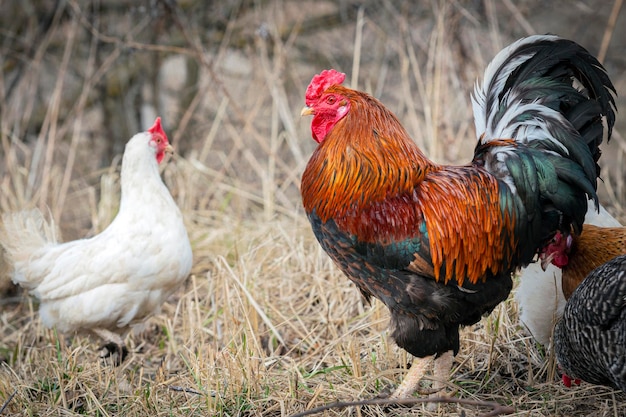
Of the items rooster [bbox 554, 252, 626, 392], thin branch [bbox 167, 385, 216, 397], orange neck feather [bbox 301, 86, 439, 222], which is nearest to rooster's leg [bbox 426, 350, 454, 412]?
rooster [bbox 554, 252, 626, 392]

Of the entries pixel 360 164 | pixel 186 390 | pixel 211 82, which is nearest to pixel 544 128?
pixel 360 164

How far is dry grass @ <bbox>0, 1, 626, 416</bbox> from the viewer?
10.8 feet

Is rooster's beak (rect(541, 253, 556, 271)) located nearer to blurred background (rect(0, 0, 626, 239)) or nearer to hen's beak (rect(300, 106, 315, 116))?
hen's beak (rect(300, 106, 315, 116))

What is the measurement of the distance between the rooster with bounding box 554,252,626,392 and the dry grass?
31cm

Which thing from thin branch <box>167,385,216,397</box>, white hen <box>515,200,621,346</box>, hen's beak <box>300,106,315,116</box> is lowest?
thin branch <box>167,385,216,397</box>

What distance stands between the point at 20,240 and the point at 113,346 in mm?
918

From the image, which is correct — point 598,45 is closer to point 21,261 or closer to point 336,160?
point 336,160

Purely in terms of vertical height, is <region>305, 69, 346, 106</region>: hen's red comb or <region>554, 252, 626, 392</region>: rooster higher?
<region>305, 69, 346, 106</region>: hen's red comb

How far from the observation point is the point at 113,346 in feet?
Answer: 13.9

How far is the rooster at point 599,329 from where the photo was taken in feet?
8.14

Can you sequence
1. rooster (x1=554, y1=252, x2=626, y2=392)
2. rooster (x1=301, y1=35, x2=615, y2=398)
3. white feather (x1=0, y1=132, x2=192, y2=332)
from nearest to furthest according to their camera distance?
rooster (x1=554, y1=252, x2=626, y2=392) < rooster (x1=301, y1=35, x2=615, y2=398) < white feather (x1=0, y1=132, x2=192, y2=332)

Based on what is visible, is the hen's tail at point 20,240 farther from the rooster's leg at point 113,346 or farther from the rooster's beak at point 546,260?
the rooster's beak at point 546,260

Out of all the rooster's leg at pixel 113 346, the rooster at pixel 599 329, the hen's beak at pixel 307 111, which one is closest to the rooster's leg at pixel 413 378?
the rooster at pixel 599 329

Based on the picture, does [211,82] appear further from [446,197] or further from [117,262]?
[446,197]
